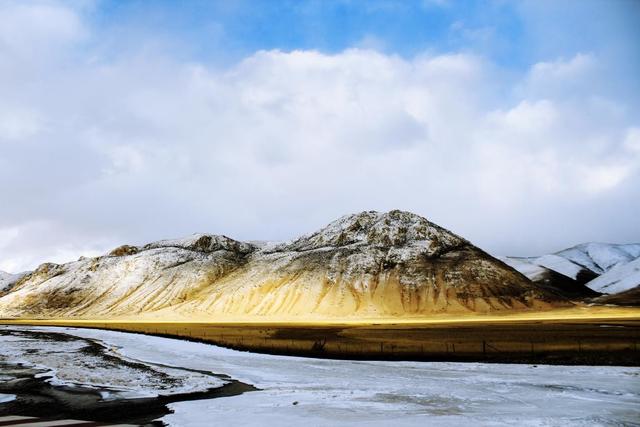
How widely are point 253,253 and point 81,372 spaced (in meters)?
166

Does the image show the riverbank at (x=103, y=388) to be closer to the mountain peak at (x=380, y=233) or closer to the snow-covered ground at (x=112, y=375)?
the snow-covered ground at (x=112, y=375)

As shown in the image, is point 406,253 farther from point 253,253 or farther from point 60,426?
point 60,426

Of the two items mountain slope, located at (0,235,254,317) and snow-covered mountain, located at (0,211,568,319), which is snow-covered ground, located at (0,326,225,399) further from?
mountain slope, located at (0,235,254,317)

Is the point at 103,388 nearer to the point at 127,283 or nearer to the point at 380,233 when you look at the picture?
the point at 380,233

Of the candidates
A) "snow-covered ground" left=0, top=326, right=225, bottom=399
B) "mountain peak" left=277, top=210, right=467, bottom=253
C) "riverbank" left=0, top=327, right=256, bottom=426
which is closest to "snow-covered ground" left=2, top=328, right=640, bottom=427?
"riverbank" left=0, top=327, right=256, bottom=426

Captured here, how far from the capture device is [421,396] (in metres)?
19.7

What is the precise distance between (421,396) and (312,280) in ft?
413

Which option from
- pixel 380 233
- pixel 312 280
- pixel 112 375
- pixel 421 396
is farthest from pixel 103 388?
pixel 380 233

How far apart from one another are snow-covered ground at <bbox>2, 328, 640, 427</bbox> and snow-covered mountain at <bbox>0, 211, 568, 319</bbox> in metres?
98.3

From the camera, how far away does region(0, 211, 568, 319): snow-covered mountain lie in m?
133

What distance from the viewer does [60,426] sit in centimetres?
1350

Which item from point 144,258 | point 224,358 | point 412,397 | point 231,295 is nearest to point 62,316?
point 144,258

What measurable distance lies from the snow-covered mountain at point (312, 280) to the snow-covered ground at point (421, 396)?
9828 centimetres

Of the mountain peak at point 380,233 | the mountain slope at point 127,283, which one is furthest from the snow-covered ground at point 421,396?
the mountain slope at point 127,283
